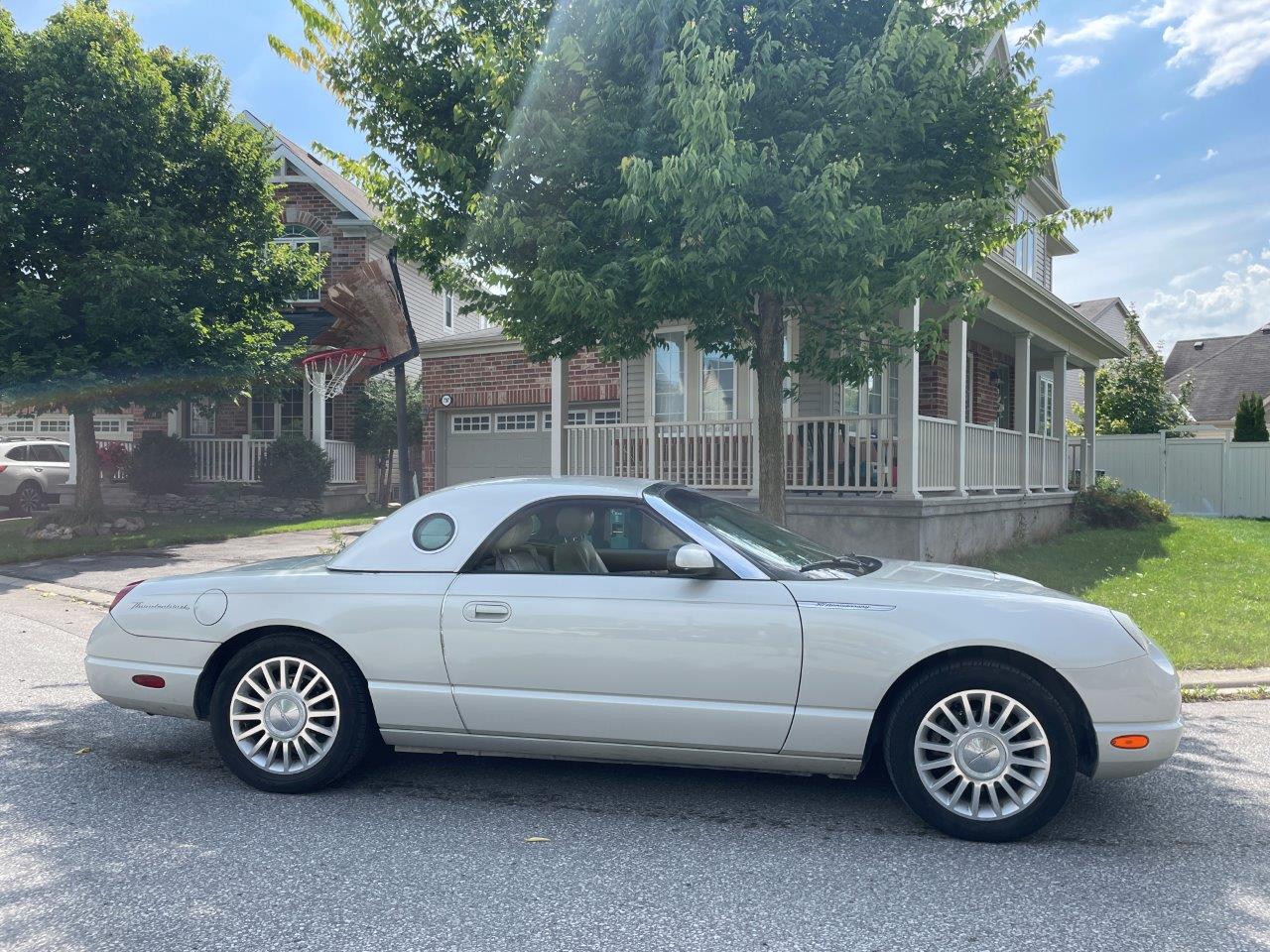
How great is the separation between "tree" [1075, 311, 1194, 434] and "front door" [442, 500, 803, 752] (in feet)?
81.1

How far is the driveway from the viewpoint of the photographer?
11070 millimetres

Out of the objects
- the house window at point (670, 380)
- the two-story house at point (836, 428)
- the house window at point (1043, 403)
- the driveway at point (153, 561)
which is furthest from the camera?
the house window at point (1043, 403)

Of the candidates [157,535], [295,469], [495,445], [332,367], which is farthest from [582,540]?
[295,469]

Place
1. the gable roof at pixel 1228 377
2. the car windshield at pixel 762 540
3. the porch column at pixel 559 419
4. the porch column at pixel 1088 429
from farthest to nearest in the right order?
the gable roof at pixel 1228 377, the porch column at pixel 1088 429, the porch column at pixel 559 419, the car windshield at pixel 762 540

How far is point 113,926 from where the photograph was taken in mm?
2971

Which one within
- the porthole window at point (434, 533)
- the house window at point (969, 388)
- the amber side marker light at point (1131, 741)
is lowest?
the amber side marker light at point (1131, 741)

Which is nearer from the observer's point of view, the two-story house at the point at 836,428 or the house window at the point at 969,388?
the two-story house at the point at 836,428

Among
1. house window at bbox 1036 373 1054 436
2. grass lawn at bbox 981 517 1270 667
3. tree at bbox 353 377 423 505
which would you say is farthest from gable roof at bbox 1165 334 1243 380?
tree at bbox 353 377 423 505

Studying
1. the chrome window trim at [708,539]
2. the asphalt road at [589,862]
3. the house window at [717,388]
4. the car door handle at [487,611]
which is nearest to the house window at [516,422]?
the house window at [717,388]

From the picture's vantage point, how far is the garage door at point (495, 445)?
16109 millimetres

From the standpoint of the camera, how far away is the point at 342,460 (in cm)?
2078

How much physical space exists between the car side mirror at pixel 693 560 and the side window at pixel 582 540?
279 millimetres

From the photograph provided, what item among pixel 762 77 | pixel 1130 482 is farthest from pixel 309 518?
pixel 1130 482

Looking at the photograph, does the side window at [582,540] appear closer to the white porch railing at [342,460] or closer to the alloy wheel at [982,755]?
the alloy wheel at [982,755]
